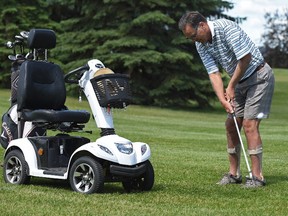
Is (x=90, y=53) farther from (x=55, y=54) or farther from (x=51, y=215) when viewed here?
(x=51, y=215)

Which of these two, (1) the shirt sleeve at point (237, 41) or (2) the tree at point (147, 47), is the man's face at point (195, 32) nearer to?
(1) the shirt sleeve at point (237, 41)

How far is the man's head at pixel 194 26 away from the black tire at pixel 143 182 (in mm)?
1500

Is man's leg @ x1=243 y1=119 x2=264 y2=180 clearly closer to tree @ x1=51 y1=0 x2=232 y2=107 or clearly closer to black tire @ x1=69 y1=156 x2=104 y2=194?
black tire @ x1=69 y1=156 x2=104 y2=194

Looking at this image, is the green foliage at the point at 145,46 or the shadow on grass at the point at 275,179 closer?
the shadow on grass at the point at 275,179

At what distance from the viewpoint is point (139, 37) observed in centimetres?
3400

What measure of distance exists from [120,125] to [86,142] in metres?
13.7

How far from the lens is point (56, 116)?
7.95 meters

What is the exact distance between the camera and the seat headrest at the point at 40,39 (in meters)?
8.79

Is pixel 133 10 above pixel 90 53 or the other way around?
above

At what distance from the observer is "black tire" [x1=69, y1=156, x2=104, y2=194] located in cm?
741

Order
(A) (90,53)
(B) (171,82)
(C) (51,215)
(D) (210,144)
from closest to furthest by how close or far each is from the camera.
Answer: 1. (C) (51,215)
2. (D) (210,144)
3. (B) (171,82)
4. (A) (90,53)

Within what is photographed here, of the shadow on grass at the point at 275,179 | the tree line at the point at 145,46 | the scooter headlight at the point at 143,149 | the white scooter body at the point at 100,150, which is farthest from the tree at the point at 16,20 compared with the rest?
the scooter headlight at the point at 143,149

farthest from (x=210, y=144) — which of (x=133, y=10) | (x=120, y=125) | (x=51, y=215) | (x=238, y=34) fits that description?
(x=133, y=10)

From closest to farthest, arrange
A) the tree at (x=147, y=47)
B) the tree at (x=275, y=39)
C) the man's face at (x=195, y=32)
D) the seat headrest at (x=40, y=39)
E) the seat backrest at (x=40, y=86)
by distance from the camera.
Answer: the man's face at (x=195, y=32) → the seat backrest at (x=40, y=86) → the seat headrest at (x=40, y=39) → the tree at (x=147, y=47) → the tree at (x=275, y=39)
